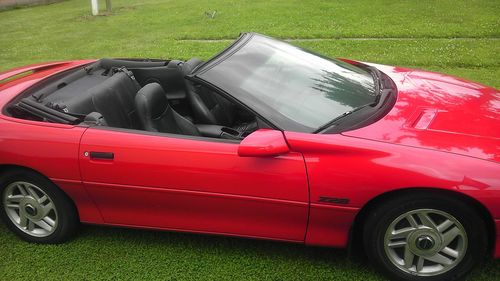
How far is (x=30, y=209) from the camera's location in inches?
118

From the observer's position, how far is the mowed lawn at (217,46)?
276 centimetres

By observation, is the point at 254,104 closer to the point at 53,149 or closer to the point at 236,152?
the point at 236,152

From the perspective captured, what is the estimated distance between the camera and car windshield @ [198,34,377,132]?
2.62m

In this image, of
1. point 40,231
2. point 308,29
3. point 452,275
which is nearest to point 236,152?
point 452,275

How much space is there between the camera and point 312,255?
280 centimetres

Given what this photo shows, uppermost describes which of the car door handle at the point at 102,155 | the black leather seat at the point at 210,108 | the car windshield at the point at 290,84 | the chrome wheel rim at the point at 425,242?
the car windshield at the point at 290,84

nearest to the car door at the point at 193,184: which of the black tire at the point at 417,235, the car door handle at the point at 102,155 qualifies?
the car door handle at the point at 102,155

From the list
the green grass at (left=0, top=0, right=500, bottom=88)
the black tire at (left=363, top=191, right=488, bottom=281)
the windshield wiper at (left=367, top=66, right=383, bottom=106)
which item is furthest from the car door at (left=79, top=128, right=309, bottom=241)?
the green grass at (left=0, top=0, right=500, bottom=88)

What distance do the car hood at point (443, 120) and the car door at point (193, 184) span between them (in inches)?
20.2

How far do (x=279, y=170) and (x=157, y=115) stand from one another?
3.25ft

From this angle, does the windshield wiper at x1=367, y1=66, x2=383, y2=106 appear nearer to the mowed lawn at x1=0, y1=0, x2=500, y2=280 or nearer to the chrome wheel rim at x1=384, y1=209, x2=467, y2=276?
the chrome wheel rim at x1=384, y1=209, x2=467, y2=276

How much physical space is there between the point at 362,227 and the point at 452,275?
0.52 meters

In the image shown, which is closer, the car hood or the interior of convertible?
the car hood

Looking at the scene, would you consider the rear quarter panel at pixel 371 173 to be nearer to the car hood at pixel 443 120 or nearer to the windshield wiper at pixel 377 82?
the car hood at pixel 443 120
